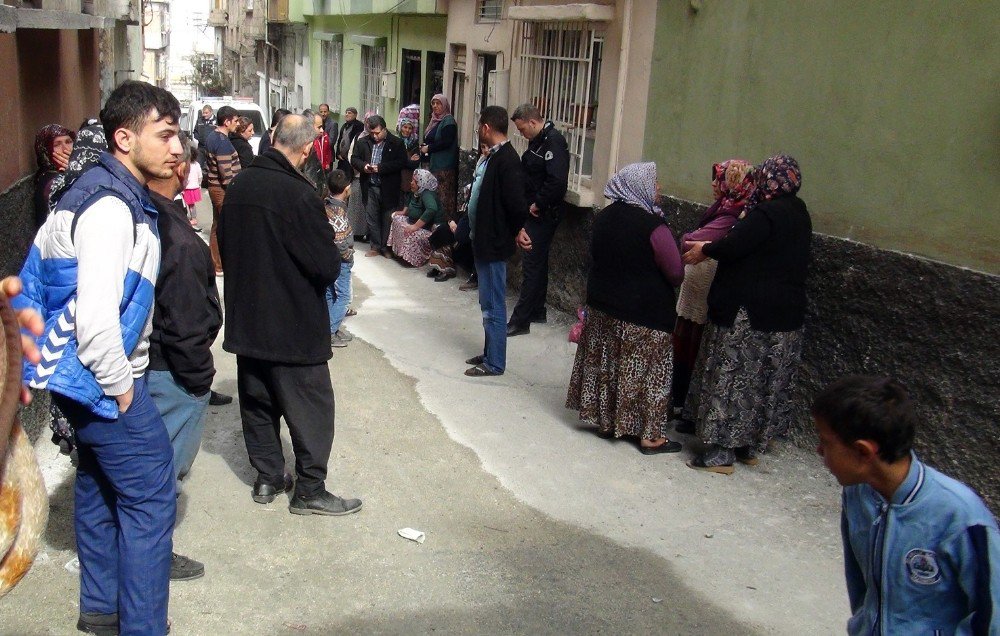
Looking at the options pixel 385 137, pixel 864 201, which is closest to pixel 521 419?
pixel 864 201

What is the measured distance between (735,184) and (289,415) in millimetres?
2886

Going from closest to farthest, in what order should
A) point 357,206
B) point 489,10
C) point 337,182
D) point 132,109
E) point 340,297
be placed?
point 132,109, point 337,182, point 340,297, point 489,10, point 357,206

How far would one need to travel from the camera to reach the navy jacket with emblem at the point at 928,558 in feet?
6.77

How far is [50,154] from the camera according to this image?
5648 millimetres

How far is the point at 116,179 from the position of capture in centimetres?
304

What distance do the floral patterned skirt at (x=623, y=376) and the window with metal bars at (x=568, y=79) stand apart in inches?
127

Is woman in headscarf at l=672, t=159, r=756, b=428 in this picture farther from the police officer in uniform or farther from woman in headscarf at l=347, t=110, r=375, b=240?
woman in headscarf at l=347, t=110, r=375, b=240

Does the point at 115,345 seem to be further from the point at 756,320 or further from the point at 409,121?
the point at 409,121

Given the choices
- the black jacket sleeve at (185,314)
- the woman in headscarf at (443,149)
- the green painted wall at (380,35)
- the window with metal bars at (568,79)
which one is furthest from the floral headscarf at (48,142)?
the green painted wall at (380,35)

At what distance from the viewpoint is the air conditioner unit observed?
612 inches

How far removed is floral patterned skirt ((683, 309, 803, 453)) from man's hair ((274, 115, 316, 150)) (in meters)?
2.51

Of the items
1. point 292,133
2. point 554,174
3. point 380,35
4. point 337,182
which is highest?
point 380,35

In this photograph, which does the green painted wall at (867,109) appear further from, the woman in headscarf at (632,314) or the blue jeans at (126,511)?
the blue jeans at (126,511)

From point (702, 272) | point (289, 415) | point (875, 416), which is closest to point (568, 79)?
point (702, 272)
